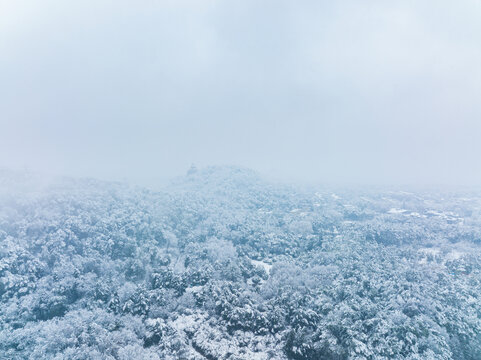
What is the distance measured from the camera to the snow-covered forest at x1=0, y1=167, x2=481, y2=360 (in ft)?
136

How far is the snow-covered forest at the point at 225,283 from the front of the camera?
136ft

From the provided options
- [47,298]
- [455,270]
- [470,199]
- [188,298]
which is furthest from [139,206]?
[470,199]

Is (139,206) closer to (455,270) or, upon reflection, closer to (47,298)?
(47,298)

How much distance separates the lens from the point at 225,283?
57125 millimetres

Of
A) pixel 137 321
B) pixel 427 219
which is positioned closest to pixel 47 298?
pixel 137 321

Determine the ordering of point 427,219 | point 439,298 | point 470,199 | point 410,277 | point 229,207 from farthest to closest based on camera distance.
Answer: point 470,199, point 229,207, point 427,219, point 410,277, point 439,298

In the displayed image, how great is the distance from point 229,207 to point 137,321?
91.5 meters

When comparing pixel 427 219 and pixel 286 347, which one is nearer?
pixel 286 347

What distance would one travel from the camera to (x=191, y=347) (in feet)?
140

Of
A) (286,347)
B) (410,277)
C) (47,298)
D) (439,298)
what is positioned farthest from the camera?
(410,277)

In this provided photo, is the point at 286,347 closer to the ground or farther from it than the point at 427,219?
closer to the ground

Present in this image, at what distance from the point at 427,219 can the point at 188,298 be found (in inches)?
4002

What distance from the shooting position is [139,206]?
111 meters

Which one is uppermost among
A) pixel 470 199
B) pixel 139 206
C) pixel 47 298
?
pixel 470 199
